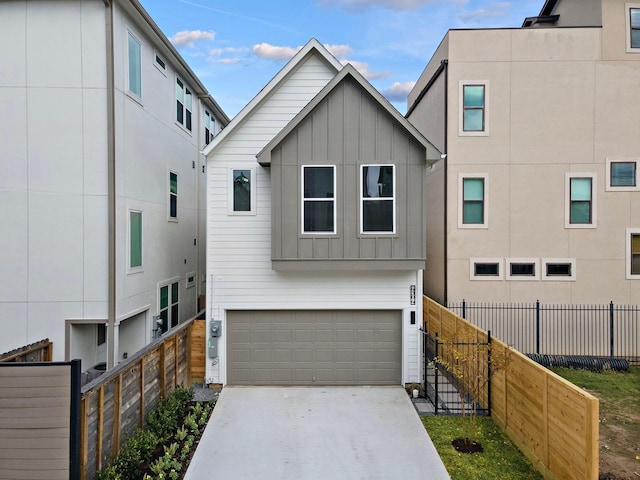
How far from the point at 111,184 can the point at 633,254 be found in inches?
591

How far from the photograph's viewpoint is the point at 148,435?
715cm

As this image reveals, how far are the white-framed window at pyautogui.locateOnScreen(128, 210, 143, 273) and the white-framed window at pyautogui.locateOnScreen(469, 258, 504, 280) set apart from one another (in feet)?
31.9

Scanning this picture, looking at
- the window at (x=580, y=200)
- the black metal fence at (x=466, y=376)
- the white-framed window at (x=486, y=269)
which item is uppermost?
the window at (x=580, y=200)

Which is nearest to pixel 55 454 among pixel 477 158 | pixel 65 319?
pixel 65 319

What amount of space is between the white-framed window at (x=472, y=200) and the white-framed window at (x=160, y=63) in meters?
9.74

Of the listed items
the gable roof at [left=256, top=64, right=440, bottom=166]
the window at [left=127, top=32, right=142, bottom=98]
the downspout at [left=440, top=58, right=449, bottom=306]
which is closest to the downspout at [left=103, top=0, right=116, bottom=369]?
the window at [left=127, top=32, right=142, bottom=98]

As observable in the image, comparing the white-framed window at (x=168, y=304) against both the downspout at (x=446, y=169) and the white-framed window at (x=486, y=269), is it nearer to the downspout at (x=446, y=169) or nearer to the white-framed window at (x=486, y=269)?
the downspout at (x=446, y=169)

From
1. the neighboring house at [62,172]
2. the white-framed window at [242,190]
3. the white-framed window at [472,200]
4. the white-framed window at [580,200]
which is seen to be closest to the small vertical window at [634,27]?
the white-framed window at [580,200]

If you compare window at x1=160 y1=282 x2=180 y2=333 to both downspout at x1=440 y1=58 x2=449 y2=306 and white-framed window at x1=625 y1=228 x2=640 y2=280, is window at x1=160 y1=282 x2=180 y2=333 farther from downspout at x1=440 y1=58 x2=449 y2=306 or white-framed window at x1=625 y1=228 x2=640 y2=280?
white-framed window at x1=625 y1=228 x2=640 y2=280

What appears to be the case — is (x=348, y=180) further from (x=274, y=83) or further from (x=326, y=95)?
(x=274, y=83)

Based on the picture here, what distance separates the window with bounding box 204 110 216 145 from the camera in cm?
1764

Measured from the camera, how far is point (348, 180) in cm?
977

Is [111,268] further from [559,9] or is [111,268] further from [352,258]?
[559,9]

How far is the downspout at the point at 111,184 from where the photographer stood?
9469 mm
